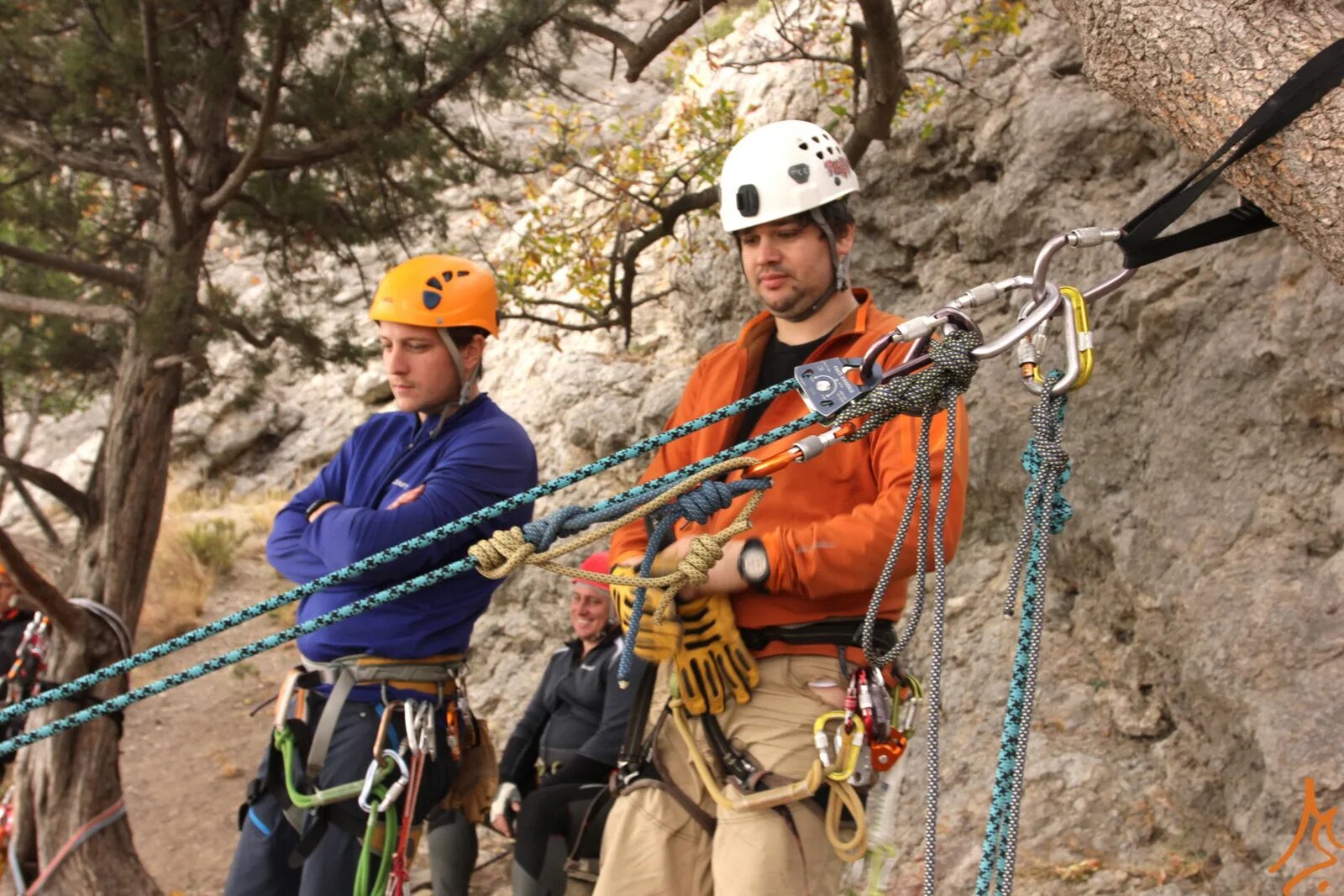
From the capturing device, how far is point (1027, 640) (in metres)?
1.61

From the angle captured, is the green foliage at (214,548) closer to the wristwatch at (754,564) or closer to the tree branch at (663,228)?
the tree branch at (663,228)

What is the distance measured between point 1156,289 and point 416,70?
325cm

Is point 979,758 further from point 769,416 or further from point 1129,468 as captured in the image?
point 769,416

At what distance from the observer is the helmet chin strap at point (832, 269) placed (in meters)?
Result: 2.61

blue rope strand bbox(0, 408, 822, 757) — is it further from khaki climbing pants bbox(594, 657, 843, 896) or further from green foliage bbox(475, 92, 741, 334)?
green foliage bbox(475, 92, 741, 334)

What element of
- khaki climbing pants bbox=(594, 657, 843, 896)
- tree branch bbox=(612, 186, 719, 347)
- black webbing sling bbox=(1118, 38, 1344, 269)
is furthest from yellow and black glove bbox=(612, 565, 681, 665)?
tree branch bbox=(612, 186, 719, 347)

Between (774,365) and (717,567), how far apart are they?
0.60 metres

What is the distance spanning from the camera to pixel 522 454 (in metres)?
3.04

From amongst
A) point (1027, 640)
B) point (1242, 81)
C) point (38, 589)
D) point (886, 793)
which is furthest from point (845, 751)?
point (38, 589)

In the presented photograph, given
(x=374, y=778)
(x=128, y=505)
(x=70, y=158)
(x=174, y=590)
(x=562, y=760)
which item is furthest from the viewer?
(x=174, y=590)

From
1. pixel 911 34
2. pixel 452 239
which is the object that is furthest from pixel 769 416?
pixel 452 239

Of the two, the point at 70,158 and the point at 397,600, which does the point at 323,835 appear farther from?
the point at 70,158
